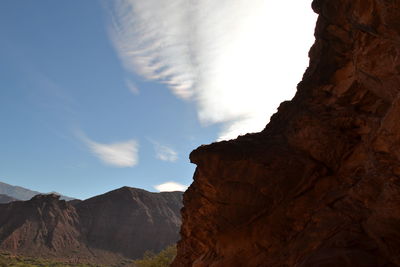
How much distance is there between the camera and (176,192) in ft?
558

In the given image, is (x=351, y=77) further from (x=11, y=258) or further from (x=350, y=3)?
(x=11, y=258)

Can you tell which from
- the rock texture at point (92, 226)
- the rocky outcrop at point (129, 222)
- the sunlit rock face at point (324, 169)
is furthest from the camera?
the rocky outcrop at point (129, 222)

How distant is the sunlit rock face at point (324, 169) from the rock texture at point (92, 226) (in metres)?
97.7

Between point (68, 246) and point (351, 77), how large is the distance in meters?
116

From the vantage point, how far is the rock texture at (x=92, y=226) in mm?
103875

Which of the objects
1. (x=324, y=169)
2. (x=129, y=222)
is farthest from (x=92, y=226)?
(x=324, y=169)

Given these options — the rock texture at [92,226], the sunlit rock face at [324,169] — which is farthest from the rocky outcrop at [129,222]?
the sunlit rock face at [324,169]

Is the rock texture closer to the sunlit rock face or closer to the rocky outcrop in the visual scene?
the rocky outcrop

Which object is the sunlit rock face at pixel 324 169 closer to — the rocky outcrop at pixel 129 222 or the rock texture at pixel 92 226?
the rock texture at pixel 92 226

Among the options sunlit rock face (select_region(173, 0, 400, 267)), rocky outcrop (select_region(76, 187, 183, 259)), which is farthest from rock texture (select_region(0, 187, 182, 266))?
sunlit rock face (select_region(173, 0, 400, 267))

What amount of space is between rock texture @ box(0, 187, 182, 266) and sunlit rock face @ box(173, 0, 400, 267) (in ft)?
321

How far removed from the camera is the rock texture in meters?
104

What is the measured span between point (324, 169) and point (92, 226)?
129095 millimetres

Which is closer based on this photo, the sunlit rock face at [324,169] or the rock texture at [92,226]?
the sunlit rock face at [324,169]
